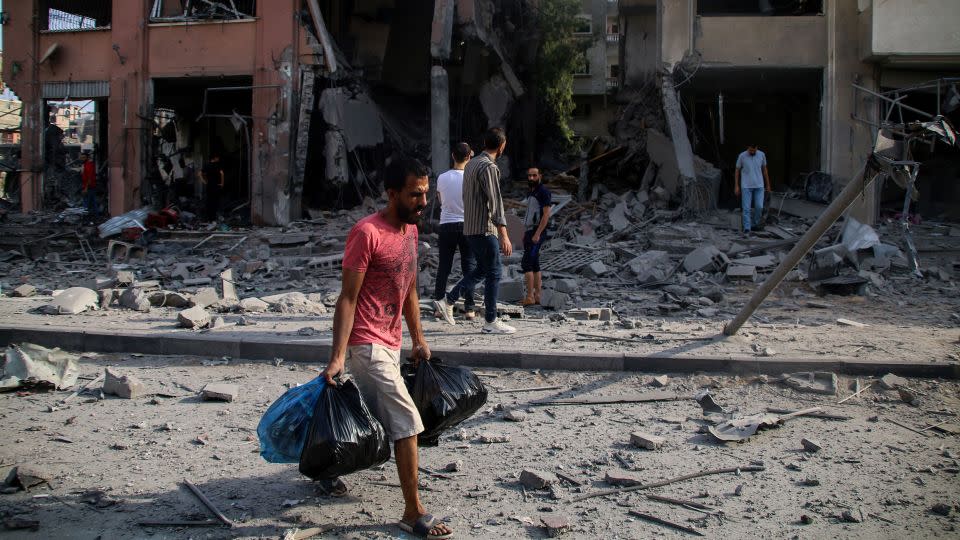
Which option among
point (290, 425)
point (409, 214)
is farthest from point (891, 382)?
point (290, 425)

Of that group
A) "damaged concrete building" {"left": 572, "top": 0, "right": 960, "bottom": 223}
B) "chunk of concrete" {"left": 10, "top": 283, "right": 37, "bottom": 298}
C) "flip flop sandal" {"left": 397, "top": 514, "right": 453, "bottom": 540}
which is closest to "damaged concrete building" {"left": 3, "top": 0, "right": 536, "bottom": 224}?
"damaged concrete building" {"left": 572, "top": 0, "right": 960, "bottom": 223}

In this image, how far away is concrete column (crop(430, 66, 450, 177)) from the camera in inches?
689

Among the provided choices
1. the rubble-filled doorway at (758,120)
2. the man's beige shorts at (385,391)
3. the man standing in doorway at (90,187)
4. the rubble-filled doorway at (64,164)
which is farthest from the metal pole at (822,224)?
the rubble-filled doorway at (64,164)

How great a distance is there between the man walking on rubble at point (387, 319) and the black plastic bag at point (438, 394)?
182mm

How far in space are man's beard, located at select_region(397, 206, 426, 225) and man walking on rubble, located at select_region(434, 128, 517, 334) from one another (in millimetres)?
3596

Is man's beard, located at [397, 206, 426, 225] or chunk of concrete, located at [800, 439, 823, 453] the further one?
chunk of concrete, located at [800, 439, 823, 453]

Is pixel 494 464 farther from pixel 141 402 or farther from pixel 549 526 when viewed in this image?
pixel 141 402

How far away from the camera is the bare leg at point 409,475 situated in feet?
11.6

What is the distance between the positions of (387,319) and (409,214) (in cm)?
52

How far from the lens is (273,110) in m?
18.9

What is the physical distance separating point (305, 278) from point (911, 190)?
927 cm

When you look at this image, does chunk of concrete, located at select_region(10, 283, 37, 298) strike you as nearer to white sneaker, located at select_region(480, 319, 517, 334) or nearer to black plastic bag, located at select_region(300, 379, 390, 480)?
Answer: white sneaker, located at select_region(480, 319, 517, 334)

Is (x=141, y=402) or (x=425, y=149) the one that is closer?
(x=141, y=402)

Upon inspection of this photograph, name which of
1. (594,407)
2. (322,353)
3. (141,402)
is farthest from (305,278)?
(594,407)
